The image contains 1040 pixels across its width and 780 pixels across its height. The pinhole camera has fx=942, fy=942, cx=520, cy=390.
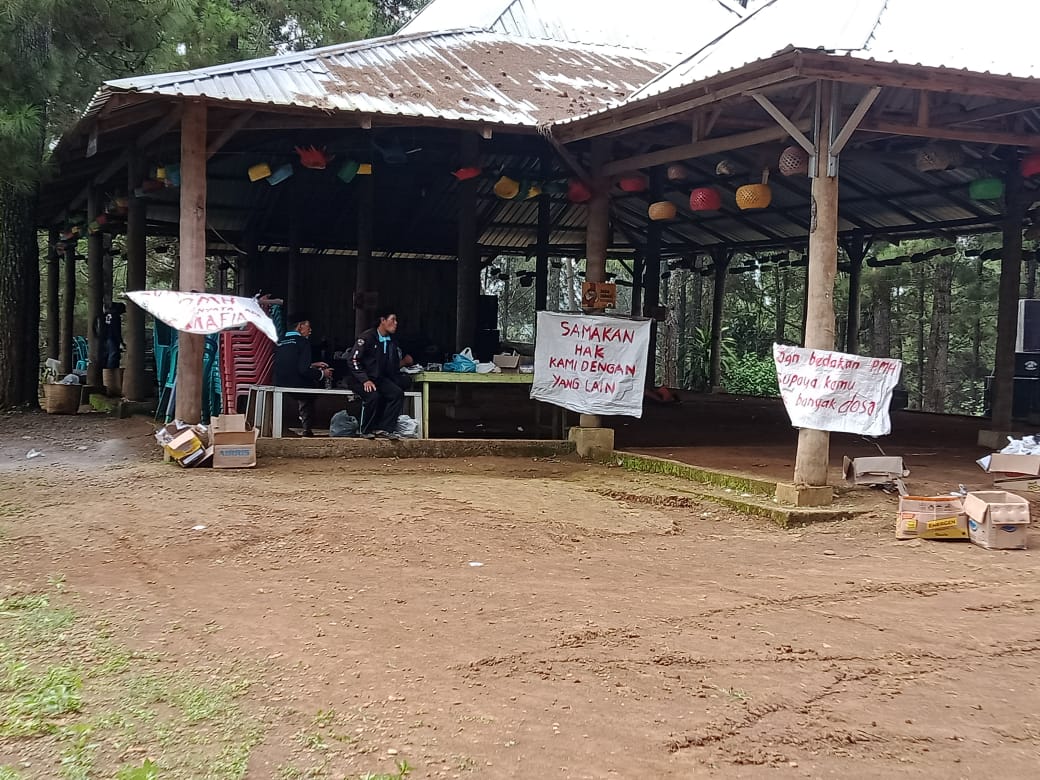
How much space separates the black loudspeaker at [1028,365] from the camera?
52.7ft

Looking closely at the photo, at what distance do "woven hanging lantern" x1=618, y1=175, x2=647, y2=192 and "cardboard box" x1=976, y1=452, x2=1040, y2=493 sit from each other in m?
4.77

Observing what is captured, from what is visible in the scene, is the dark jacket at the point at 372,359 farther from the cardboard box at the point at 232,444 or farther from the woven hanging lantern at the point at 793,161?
the woven hanging lantern at the point at 793,161

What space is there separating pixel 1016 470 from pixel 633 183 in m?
5.01

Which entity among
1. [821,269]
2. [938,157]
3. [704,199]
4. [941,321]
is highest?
[938,157]

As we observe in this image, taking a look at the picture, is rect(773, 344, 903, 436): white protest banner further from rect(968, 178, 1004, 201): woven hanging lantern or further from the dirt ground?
rect(968, 178, 1004, 201): woven hanging lantern

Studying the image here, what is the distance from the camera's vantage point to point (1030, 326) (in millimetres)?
16406

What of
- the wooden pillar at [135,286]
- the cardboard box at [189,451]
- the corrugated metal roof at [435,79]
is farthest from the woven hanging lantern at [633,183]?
the wooden pillar at [135,286]

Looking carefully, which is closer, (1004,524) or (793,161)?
(1004,524)

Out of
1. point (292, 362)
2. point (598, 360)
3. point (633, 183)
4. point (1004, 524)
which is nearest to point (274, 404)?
point (292, 362)

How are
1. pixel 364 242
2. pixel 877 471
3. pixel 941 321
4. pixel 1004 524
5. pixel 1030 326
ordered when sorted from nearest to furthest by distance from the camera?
pixel 1004 524 → pixel 877 471 → pixel 364 242 → pixel 1030 326 → pixel 941 321

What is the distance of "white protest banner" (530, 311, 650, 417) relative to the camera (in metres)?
10.2

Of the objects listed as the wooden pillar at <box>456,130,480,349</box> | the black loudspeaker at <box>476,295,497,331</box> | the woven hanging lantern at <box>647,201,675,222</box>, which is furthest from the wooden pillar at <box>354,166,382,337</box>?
the black loudspeaker at <box>476,295,497,331</box>

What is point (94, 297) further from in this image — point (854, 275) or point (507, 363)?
point (854, 275)

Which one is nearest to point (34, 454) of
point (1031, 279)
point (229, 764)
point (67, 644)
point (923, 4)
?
point (67, 644)
